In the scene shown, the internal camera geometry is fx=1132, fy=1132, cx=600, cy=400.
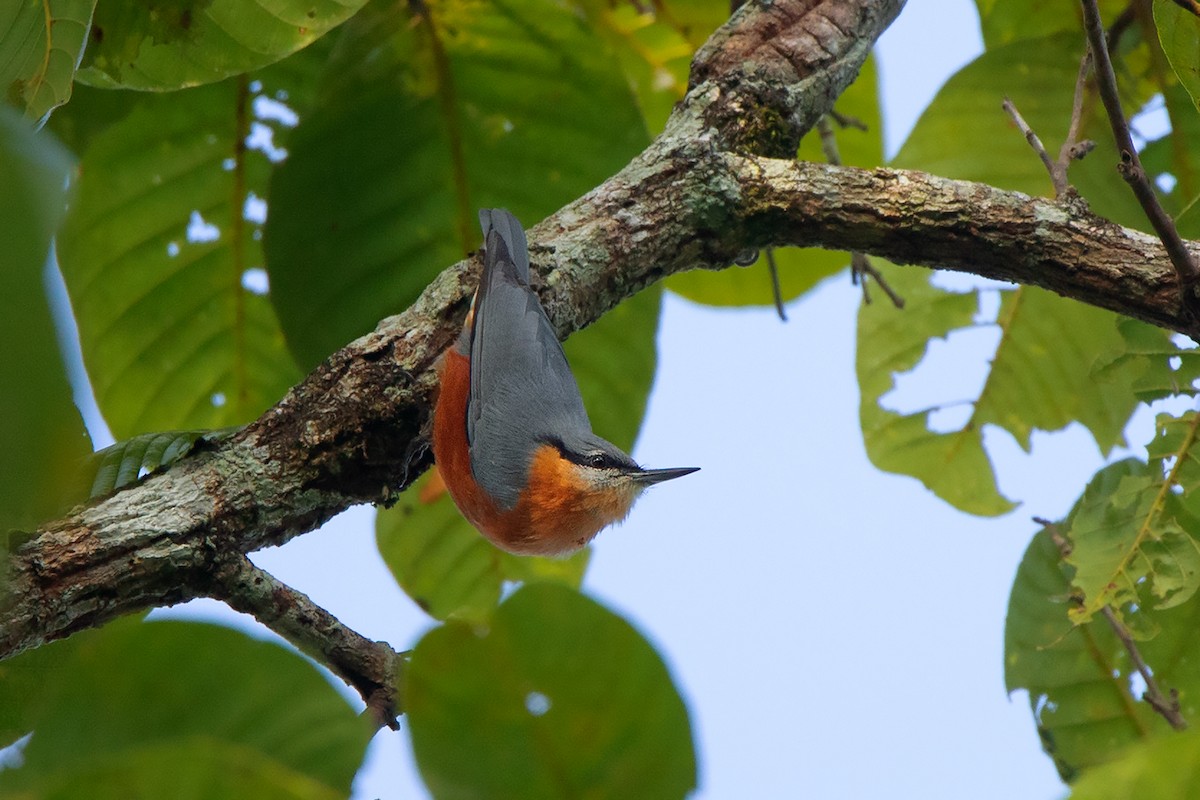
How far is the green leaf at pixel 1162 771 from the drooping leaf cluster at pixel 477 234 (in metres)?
1.71

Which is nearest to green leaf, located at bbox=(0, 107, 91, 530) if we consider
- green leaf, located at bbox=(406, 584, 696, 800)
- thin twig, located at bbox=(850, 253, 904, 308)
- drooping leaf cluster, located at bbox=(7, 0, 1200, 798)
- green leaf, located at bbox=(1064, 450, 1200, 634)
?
green leaf, located at bbox=(406, 584, 696, 800)

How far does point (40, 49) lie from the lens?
202 cm

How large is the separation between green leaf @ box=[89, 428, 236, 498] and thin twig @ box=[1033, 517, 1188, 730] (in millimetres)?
2246

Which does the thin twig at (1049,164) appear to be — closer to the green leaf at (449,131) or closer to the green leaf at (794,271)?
the green leaf at (449,131)

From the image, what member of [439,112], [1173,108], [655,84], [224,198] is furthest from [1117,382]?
[224,198]

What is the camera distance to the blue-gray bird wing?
305 centimetres

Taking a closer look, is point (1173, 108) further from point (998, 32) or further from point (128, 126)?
point (128, 126)

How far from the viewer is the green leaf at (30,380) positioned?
0.72m

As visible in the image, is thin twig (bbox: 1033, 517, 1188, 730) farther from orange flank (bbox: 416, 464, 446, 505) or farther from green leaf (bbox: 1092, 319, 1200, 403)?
orange flank (bbox: 416, 464, 446, 505)

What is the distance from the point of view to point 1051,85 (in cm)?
363

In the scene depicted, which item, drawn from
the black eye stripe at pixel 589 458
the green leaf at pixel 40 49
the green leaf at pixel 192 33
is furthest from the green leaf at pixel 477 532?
the green leaf at pixel 40 49

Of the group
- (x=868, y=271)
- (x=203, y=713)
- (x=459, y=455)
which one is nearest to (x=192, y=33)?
(x=459, y=455)

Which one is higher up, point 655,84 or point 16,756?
point 655,84

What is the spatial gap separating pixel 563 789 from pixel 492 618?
0.63 ft
